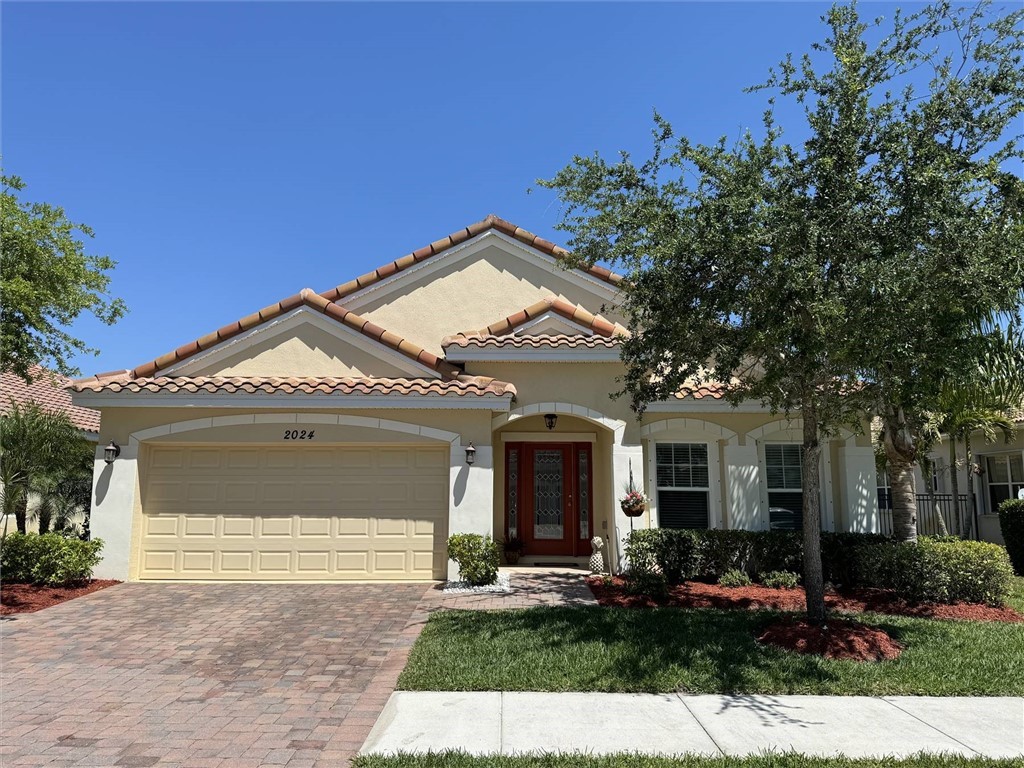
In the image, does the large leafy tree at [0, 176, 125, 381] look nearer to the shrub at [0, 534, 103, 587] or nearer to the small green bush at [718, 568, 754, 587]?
the shrub at [0, 534, 103, 587]

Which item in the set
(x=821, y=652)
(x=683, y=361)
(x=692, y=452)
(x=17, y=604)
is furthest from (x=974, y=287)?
(x=17, y=604)

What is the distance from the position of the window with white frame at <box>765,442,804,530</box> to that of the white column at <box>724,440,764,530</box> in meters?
0.39

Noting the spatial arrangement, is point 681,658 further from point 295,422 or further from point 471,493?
point 295,422

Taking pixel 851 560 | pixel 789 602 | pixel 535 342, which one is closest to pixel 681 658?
pixel 789 602

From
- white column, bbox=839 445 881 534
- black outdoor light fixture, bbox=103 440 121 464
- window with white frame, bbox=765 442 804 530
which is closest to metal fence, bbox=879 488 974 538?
white column, bbox=839 445 881 534

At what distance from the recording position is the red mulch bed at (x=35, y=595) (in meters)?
9.52

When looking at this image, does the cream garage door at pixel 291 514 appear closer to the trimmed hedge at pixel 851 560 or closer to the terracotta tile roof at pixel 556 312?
the terracotta tile roof at pixel 556 312

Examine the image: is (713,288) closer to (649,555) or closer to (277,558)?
(649,555)

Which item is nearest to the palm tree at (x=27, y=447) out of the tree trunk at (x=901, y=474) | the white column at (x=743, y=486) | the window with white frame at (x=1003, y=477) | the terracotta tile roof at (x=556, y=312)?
the terracotta tile roof at (x=556, y=312)

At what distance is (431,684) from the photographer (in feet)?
20.3

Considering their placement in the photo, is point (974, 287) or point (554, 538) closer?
point (974, 287)

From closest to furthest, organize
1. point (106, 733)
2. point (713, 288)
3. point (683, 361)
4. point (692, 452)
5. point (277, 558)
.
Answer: point (106, 733) < point (713, 288) < point (683, 361) < point (277, 558) < point (692, 452)

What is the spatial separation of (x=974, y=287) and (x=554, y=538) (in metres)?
9.05

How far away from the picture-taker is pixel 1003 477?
17.1 metres
